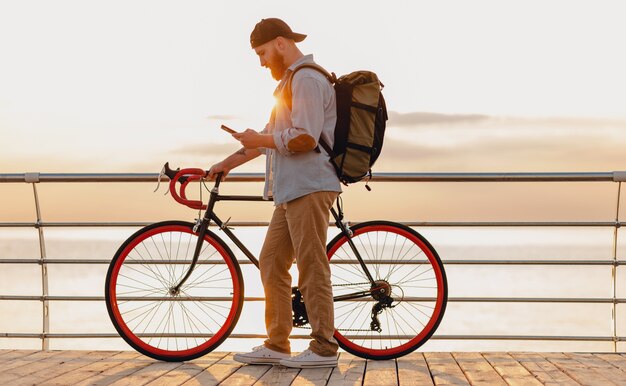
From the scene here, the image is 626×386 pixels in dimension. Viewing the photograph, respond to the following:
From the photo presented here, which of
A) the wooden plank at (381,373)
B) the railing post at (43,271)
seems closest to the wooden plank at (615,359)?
the wooden plank at (381,373)

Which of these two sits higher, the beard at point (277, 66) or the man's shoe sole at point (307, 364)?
the beard at point (277, 66)

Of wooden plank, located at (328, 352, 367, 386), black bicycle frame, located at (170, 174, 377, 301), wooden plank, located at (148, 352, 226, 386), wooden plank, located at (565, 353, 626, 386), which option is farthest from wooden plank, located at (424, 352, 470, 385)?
wooden plank, located at (148, 352, 226, 386)

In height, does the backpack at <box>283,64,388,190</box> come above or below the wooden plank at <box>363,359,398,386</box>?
above

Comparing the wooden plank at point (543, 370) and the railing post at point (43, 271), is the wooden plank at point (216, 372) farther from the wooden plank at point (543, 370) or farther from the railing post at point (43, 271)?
the wooden plank at point (543, 370)

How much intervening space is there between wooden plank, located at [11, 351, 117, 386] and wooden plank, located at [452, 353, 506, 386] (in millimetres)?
1970

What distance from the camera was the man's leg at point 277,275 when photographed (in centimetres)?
A: 464

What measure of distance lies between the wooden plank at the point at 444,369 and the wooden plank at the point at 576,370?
21.4 inches

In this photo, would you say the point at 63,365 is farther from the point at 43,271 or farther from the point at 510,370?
the point at 510,370

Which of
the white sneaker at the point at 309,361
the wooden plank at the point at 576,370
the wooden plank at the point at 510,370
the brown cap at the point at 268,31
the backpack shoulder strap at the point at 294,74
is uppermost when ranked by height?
the brown cap at the point at 268,31

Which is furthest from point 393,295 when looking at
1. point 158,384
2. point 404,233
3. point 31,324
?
point 31,324

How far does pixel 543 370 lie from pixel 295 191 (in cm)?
157

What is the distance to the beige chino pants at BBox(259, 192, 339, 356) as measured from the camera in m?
4.46

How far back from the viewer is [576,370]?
4562 mm

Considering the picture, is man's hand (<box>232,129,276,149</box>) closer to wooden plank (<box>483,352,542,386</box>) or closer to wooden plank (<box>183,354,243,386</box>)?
wooden plank (<box>183,354,243,386</box>)
